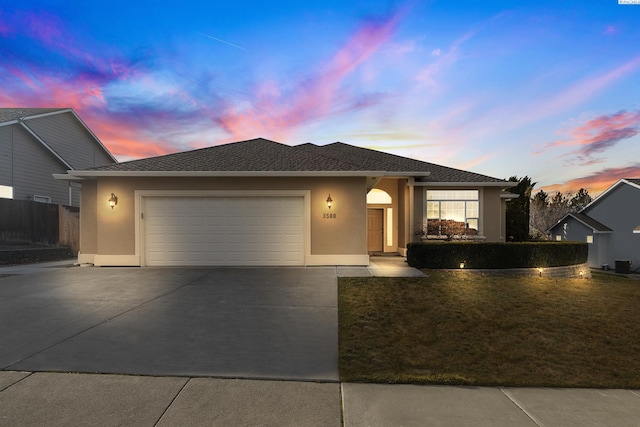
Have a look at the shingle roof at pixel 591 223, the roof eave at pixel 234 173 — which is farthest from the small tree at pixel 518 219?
the shingle roof at pixel 591 223

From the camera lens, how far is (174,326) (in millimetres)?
5207

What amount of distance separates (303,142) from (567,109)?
14.2m

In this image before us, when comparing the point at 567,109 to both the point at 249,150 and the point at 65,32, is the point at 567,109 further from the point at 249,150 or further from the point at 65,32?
the point at 65,32

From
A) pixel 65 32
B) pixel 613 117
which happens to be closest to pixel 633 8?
pixel 613 117

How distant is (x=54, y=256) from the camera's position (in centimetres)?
1448

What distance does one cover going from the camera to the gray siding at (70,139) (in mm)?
18641

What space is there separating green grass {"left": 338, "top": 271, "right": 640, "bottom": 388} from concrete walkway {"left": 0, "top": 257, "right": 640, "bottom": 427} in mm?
302

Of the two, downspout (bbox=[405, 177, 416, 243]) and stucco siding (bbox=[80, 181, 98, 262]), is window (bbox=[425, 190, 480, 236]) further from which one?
stucco siding (bbox=[80, 181, 98, 262])

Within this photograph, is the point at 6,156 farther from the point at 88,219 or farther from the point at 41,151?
the point at 88,219

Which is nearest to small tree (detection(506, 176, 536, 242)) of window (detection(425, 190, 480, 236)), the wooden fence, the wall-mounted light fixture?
window (detection(425, 190, 480, 236))

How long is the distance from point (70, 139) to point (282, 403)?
2489cm

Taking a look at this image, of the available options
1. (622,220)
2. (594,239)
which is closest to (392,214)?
(622,220)

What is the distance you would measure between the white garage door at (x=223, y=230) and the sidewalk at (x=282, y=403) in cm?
793

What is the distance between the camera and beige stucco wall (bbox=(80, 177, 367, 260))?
1126cm
